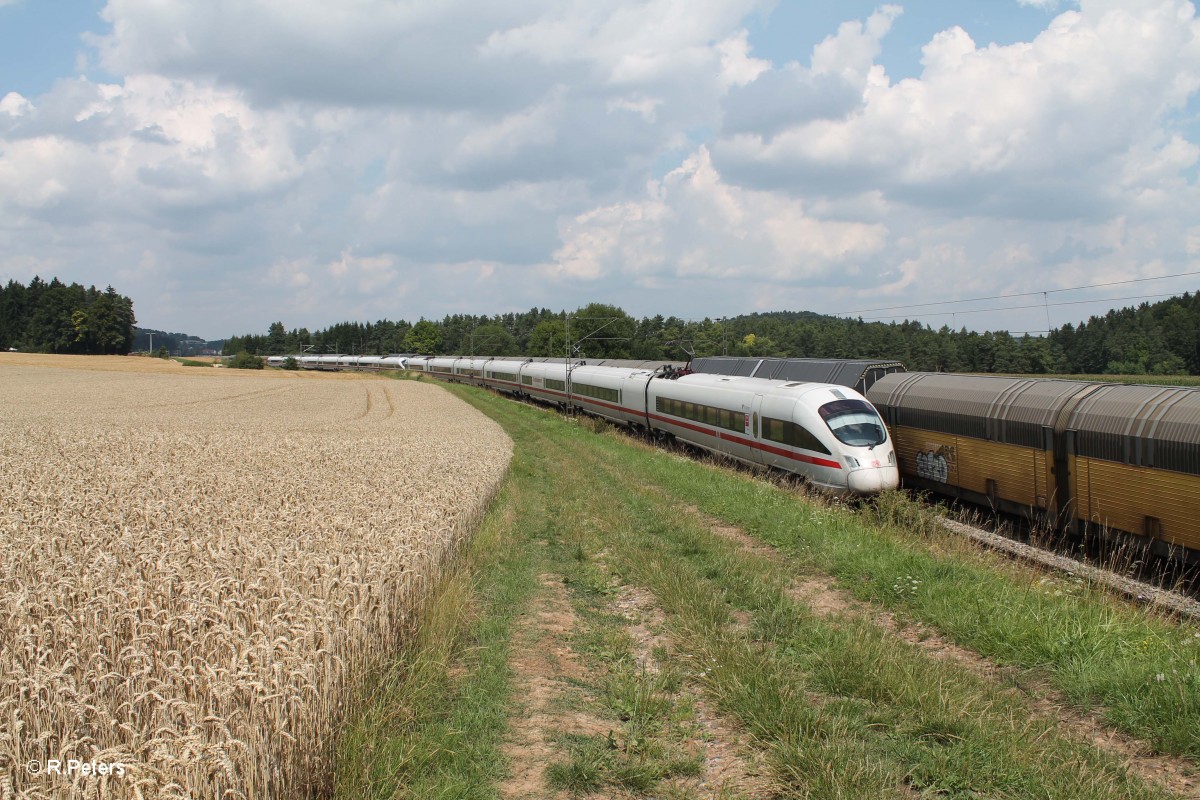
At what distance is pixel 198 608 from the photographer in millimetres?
5473

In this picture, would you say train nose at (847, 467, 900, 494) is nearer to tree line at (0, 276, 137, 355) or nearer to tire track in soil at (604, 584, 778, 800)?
tire track in soil at (604, 584, 778, 800)

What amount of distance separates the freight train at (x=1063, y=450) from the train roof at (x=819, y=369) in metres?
2.90

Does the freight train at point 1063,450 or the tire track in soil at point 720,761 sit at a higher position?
the freight train at point 1063,450

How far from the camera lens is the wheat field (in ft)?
12.5

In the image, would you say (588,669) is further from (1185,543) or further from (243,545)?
(1185,543)

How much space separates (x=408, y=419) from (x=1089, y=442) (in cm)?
2763

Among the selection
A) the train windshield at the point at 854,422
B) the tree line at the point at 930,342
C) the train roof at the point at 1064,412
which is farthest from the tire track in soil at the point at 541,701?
the tree line at the point at 930,342

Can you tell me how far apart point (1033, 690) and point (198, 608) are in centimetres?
670

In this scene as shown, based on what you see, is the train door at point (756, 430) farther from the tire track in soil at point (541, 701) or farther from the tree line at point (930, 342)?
the tree line at point (930, 342)

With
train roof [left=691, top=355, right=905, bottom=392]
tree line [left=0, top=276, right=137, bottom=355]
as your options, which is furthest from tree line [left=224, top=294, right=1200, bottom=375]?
tree line [left=0, top=276, right=137, bottom=355]

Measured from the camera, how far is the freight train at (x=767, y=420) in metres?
17.8

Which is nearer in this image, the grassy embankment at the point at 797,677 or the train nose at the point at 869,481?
the grassy embankment at the point at 797,677

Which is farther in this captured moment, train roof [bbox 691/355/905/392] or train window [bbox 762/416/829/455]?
train roof [bbox 691/355/905/392]

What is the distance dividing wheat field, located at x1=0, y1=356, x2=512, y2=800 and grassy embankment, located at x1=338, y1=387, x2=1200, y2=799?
2.21ft
